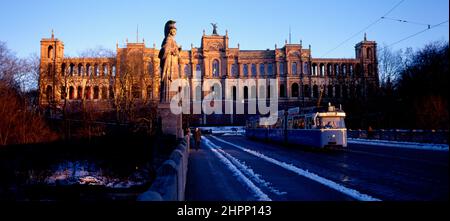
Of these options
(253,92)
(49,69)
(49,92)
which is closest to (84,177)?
(49,92)

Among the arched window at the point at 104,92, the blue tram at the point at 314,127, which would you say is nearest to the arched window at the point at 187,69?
the arched window at the point at 104,92

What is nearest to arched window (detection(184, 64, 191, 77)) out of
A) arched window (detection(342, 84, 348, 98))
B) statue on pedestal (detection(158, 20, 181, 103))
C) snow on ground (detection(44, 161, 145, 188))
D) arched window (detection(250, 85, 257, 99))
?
arched window (detection(250, 85, 257, 99))

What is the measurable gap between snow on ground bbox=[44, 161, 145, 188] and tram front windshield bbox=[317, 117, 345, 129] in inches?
462

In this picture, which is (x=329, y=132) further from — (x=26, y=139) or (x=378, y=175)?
(x=26, y=139)

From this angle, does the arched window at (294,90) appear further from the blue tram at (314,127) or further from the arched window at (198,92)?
the blue tram at (314,127)

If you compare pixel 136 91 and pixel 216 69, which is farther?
pixel 216 69

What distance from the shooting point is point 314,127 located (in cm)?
1919

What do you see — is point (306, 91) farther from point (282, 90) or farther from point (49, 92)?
point (49, 92)

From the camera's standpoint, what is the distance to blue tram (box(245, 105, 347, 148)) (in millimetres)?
18641

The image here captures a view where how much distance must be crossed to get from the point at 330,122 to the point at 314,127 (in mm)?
902
